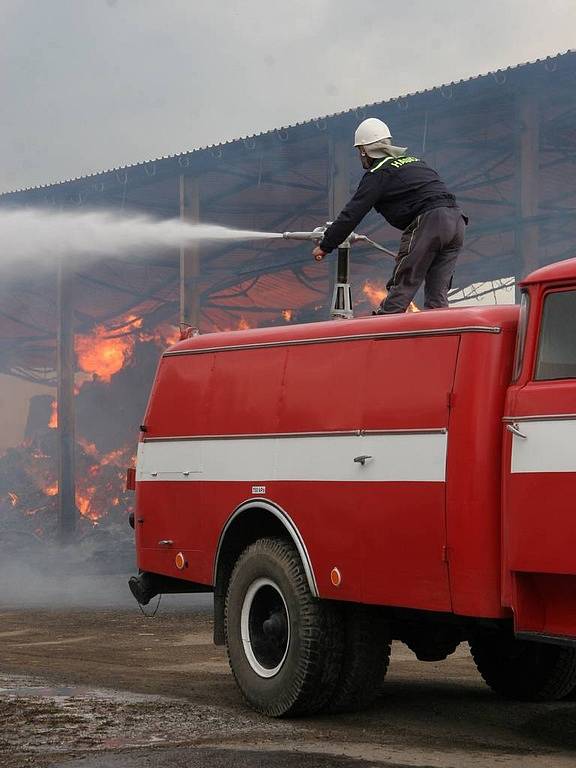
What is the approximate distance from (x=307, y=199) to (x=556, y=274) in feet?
52.6

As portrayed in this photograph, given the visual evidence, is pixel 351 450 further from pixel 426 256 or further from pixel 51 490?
pixel 51 490

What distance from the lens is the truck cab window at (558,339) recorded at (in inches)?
→ 266

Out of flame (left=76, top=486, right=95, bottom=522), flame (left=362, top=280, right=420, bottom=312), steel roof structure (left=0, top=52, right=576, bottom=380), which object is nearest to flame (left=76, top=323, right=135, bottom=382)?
steel roof structure (left=0, top=52, right=576, bottom=380)

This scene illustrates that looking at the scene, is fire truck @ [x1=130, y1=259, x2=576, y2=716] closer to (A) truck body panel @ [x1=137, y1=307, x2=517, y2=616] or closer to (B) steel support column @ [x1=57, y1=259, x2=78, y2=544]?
(A) truck body panel @ [x1=137, y1=307, x2=517, y2=616]

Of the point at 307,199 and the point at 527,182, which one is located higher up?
the point at 307,199

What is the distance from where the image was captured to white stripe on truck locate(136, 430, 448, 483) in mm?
7312

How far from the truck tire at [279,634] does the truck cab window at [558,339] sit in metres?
2.18

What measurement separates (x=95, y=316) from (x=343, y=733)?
19.3 meters

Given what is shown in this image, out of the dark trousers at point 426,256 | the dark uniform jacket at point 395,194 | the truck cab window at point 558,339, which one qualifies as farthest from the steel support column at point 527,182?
the truck cab window at point 558,339

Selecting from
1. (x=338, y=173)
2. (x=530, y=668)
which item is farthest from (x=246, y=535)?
(x=338, y=173)

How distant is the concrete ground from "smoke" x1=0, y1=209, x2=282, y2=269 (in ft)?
43.7

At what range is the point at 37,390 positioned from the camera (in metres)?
29.9

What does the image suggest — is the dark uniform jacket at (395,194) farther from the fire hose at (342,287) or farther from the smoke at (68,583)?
the smoke at (68,583)

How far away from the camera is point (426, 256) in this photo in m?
9.01
